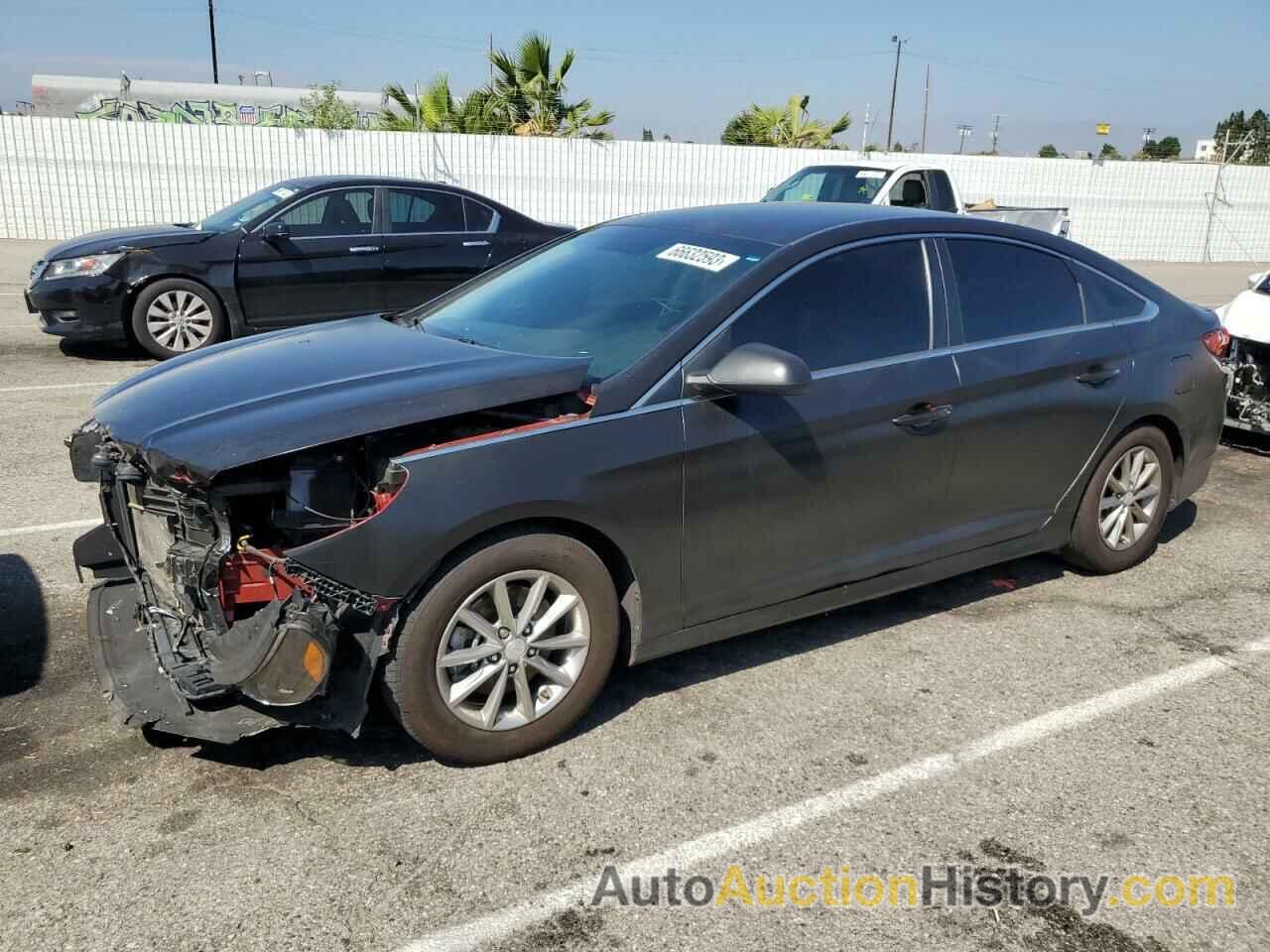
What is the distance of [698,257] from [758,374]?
81cm

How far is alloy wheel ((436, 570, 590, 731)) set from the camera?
3.21 m

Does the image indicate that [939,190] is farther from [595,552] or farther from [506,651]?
[506,651]

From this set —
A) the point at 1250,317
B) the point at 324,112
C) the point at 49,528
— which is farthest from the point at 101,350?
the point at 324,112

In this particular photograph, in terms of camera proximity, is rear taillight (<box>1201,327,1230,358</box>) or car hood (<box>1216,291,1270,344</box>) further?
car hood (<box>1216,291,1270,344</box>)

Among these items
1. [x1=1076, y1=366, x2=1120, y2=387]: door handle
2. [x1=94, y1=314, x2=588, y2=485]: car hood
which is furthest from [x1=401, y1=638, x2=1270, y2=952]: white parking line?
[x1=94, y1=314, x2=588, y2=485]: car hood

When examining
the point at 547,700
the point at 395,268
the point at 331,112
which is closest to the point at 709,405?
the point at 547,700

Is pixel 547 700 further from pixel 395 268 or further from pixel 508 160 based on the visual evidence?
pixel 508 160

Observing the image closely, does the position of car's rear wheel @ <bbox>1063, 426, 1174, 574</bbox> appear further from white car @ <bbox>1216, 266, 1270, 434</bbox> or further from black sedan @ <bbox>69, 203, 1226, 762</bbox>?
white car @ <bbox>1216, 266, 1270, 434</bbox>

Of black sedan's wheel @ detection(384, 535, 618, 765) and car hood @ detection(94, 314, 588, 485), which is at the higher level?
car hood @ detection(94, 314, 588, 485)

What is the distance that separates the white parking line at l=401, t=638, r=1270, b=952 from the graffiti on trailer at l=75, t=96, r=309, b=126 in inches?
1029

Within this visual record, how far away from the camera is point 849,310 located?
3967mm

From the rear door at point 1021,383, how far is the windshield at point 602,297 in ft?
3.34

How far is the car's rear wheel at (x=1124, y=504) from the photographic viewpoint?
486cm

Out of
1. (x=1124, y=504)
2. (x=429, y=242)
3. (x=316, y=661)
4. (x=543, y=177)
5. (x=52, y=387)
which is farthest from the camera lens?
(x=543, y=177)
